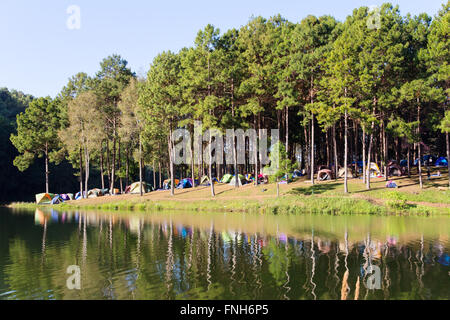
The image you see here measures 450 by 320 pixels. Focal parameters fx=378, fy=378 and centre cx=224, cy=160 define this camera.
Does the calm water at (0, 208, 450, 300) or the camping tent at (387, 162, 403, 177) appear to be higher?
the camping tent at (387, 162, 403, 177)

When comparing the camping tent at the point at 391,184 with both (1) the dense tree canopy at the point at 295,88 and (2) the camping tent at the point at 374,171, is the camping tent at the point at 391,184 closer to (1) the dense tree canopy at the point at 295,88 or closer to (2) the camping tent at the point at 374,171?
(1) the dense tree canopy at the point at 295,88

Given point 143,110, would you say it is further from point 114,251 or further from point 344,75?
point 114,251

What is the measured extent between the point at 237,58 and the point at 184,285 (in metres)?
42.3

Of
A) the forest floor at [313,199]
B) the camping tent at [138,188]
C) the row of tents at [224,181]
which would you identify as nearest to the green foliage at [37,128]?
the camping tent at [138,188]

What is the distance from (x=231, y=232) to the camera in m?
27.6

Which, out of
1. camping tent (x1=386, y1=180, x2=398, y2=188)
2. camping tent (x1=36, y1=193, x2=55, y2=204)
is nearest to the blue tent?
camping tent (x1=386, y1=180, x2=398, y2=188)

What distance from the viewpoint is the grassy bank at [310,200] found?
3784 cm

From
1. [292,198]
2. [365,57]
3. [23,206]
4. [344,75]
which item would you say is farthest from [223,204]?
[23,206]

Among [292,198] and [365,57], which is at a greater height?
[365,57]

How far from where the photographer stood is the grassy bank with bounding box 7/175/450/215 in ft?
124

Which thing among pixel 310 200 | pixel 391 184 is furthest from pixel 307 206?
pixel 391 184

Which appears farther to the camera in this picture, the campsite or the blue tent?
the blue tent

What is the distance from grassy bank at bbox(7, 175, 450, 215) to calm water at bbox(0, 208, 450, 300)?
6159mm

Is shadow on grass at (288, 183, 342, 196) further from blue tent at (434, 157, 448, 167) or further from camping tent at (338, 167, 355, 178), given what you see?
blue tent at (434, 157, 448, 167)
